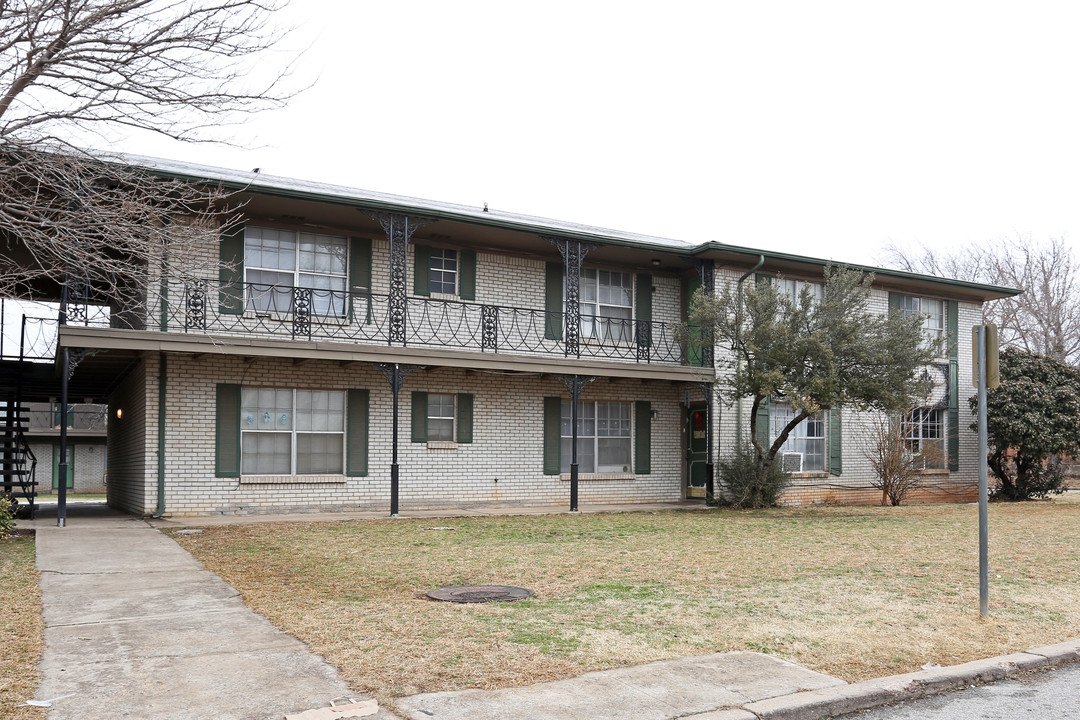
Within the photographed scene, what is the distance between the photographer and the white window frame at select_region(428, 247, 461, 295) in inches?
704

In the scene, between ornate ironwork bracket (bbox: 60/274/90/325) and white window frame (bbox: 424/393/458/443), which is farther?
white window frame (bbox: 424/393/458/443)

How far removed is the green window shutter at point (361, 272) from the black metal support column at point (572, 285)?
11.2 ft

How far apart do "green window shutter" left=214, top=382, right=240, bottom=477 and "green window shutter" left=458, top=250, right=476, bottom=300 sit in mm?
4775

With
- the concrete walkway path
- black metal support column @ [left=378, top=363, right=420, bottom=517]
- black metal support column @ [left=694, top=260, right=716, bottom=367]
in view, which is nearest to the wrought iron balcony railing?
black metal support column @ [left=694, top=260, right=716, bottom=367]

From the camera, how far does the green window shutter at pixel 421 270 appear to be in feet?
57.8

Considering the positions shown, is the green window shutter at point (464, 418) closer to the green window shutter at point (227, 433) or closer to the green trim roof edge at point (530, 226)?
the green trim roof edge at point (530, 226)

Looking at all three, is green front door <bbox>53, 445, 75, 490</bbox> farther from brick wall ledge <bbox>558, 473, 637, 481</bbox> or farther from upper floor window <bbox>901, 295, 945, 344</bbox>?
upper floor window <bbox>901, 295, 945, 344</bbox>

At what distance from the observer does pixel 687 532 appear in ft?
44.1

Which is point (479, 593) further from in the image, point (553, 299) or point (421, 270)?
point (553, 299)

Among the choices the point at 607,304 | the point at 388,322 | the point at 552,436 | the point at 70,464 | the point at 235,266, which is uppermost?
the point at 235,266

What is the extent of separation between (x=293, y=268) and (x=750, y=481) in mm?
9952

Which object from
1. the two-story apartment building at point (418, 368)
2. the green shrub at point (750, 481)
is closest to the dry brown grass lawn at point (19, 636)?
the two-story apartment building at point (418, 368)

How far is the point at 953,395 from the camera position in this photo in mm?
23469

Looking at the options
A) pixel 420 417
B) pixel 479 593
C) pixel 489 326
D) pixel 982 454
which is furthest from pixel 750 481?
pixel 982 454
